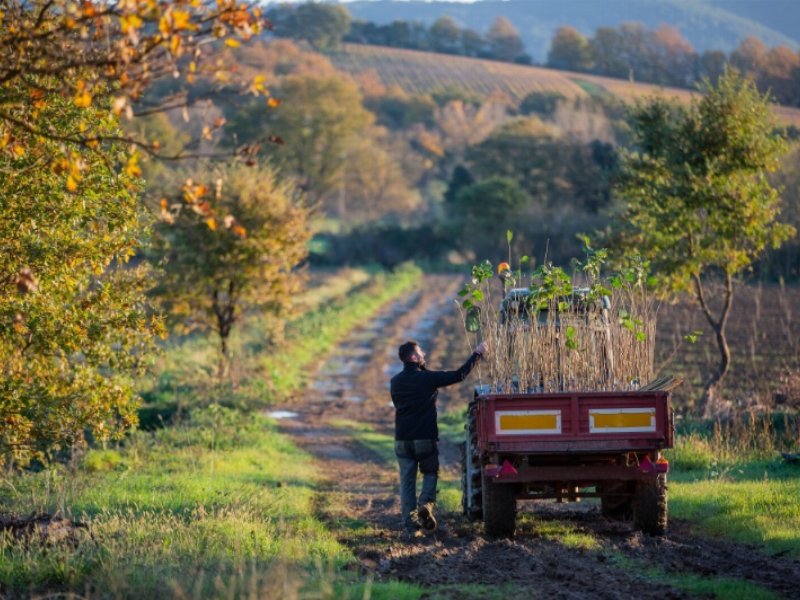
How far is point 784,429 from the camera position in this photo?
18.5 meters

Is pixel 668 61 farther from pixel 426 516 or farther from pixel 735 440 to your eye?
pixel 426 516

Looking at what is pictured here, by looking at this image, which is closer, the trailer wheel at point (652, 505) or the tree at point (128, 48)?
the tree at point (128, 48)

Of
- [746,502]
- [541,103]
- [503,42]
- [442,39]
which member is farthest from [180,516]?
[503,42]

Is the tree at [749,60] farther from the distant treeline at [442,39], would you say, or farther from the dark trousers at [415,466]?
the distant treeline at [442,39]

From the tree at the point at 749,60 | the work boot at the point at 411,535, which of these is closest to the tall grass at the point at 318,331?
the work boot at the point at 411,535

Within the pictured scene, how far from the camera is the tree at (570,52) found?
130750 millimetres

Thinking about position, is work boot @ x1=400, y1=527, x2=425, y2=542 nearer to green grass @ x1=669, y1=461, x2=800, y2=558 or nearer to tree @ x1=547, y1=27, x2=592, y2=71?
green grass @ x1=669, y1=461, x2=800, y2=558

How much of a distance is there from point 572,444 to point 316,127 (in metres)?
75.9

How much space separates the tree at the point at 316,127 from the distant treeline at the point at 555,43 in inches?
261

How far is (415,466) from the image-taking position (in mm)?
12125

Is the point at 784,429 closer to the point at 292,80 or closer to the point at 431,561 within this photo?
the point at 431,561

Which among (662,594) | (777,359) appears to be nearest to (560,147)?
(777,359)

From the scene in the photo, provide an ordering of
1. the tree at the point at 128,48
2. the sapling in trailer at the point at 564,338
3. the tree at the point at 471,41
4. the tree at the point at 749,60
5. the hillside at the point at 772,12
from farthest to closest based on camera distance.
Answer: the tree at the point at 471,41 < the hillside at the point at 772,12 < the tree at the point at 749,60 < the sapling in trailer at the point at 564,338 < the tree at the point at 128,48

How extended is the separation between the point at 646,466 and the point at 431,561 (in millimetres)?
2539
